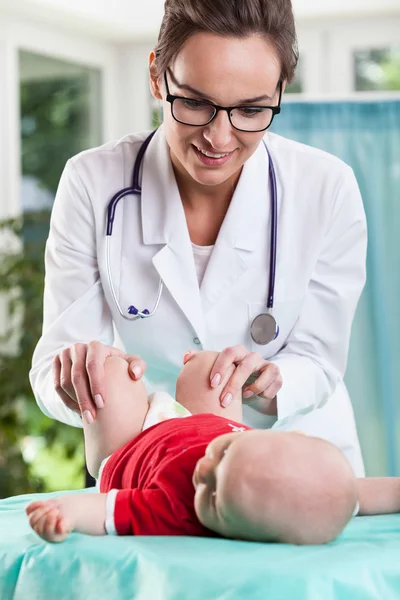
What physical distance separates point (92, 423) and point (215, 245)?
0.51 meters

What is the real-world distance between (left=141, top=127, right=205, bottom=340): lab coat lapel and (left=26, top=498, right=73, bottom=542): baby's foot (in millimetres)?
697

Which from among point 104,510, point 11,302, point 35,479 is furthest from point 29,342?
point 104,510

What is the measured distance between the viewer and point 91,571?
103 centimetres

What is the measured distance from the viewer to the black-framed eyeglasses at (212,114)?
149 cm

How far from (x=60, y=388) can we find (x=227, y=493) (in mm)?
497

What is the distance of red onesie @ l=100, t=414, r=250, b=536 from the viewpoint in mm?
1160

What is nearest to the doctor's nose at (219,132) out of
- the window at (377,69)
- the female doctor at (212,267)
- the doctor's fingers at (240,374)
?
the female doctor at (212,267)

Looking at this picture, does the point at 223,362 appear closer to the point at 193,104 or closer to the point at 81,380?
the point at 81,380

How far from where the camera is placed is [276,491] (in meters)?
1.08

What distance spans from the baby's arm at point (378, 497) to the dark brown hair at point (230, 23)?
2.46 feet

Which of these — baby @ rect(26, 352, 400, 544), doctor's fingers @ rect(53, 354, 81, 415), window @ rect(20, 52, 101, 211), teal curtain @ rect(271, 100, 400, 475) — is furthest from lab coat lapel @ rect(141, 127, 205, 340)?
window @ rect(20, 52, 101, 211)

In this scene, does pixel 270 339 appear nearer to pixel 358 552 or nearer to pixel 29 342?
pixel 358 552

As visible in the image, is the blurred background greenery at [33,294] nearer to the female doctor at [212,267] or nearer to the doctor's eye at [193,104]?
the female doctor at [212,267]

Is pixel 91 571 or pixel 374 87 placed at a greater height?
pixel 374 87
